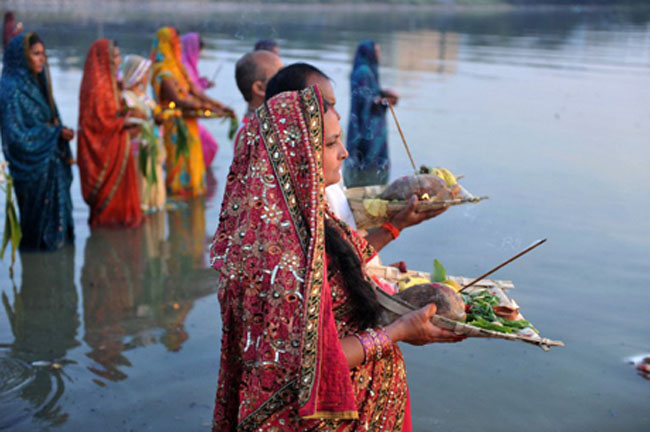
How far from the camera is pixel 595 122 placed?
11820 millimetres

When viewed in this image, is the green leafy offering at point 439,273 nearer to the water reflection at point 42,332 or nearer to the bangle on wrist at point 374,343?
the bangle on wrist at point 374,343

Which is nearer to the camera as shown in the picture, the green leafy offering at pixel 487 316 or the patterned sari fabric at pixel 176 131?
the green leafy offering at pixel 487 316

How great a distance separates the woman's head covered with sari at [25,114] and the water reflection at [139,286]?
2.84 ft

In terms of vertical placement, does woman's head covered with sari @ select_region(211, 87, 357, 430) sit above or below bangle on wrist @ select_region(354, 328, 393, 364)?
above

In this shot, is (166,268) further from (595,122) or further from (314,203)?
(595,122)

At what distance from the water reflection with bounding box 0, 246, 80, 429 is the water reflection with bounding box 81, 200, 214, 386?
5.4 inches

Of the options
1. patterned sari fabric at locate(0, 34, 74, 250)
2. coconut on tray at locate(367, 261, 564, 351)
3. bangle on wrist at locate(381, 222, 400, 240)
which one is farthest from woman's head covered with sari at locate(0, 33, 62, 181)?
coconut on tray at locate(367, 261, 564, 351)

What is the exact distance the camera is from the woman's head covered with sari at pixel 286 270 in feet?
6.36

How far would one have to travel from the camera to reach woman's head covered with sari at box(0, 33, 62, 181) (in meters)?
5.84

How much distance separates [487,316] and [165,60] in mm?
5951

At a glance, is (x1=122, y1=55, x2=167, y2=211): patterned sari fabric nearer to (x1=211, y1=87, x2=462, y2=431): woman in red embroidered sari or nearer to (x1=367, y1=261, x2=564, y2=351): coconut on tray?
(x1=367, y1=261, x2=564, y2=351): coconut on tray

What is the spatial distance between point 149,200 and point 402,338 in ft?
18.2

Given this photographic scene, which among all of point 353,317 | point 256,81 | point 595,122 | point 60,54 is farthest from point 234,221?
point 60,54

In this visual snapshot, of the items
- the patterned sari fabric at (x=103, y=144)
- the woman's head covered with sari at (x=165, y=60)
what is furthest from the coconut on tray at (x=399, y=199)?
the woman's head covered with sari at (x=165, y=60)
